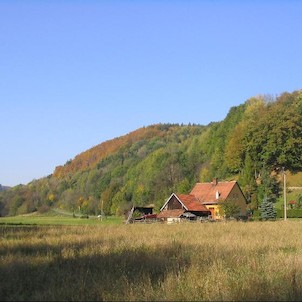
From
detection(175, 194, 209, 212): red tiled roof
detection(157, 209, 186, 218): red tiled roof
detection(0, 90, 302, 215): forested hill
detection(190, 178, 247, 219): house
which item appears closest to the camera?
detection(157, 209, 186, 218): red tiled roof

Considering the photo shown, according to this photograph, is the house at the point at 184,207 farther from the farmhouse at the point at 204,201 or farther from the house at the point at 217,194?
the house at the point at 217,194

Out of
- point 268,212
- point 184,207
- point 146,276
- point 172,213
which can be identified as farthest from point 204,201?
point 146,276

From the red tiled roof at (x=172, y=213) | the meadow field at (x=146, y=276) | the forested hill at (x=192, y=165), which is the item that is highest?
the forested hill at (x=192, y=165)

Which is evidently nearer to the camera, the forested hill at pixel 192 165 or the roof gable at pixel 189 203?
the roof gable at pixel 189 203

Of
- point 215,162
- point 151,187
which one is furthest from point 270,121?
point 151,187

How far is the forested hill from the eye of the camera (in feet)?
299

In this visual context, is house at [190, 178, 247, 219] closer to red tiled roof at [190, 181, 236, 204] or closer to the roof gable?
red tiled roof at [190, 181, 236, 204]

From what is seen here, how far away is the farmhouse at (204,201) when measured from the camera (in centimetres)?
7456

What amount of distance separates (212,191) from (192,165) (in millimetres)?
49474

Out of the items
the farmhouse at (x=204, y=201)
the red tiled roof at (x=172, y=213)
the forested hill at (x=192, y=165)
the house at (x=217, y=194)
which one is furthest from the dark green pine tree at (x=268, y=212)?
the forested hill at (x=192, y=165)

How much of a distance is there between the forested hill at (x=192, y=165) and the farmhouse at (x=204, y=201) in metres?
5.57

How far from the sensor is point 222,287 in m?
7.86

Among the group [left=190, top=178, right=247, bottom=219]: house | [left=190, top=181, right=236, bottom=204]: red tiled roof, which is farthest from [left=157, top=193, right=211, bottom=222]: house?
[left=190, top=181, right=236, bottom=204]: red tiled roof

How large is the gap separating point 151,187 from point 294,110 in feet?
143
